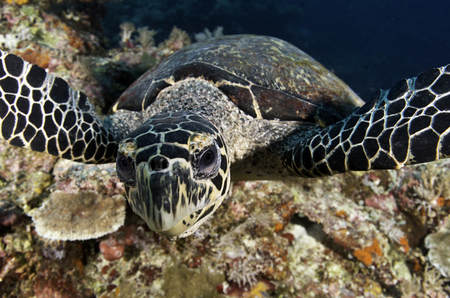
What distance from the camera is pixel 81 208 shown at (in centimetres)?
237

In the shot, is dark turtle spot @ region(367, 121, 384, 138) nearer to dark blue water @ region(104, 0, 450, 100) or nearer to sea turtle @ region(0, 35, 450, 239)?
sea turtle @ region(0, 35, 450, 239)

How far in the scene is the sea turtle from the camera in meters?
1.24

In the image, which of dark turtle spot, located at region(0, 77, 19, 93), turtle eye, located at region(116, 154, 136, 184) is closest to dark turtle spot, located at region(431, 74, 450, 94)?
turtle eye, located at region(116, 154, 136, 184)

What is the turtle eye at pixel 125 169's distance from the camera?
1242 mm

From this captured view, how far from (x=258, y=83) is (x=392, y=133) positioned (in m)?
1.27

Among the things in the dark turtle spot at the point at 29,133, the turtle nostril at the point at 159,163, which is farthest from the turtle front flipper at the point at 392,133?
the dark turtle spot at the point at 29,133

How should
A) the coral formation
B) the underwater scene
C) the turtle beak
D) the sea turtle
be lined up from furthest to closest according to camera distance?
the coral formation, the underwater scene, the sea turtle, the turtle beak

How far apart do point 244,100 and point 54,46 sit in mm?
3997

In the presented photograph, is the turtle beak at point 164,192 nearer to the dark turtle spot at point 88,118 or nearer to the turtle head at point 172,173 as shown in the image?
the turtle head at point 172,173

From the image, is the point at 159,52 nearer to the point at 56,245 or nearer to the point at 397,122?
the point at 56,245

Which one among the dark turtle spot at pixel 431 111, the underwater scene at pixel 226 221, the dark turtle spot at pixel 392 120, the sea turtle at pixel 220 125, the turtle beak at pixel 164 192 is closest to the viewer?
the turtle beak at pixel 164 192

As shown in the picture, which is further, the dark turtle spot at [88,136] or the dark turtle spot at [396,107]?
the dark turtle spot at [88,136]

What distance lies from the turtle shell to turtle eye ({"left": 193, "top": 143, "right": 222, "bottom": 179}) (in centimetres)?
100

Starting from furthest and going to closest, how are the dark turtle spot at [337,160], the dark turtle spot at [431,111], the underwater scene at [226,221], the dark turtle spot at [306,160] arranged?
the underwater scene at [226,221] → the dark turtle spot at [306,160] → the dark turtle spot at [337,160] → the dark turtle spot at [431,111]
